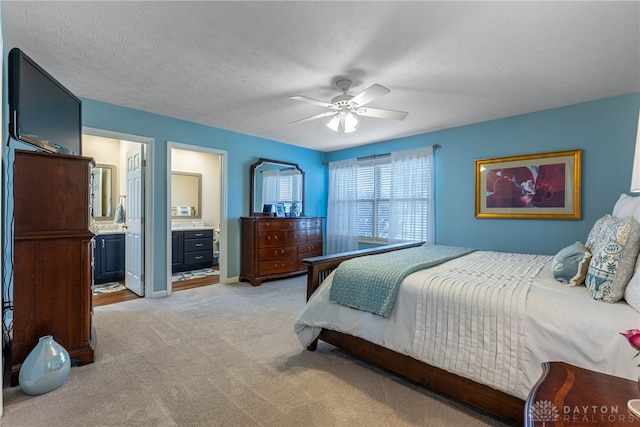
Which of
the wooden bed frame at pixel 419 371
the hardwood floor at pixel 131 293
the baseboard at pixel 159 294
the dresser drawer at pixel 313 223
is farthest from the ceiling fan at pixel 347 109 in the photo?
the hardwood floor at pixel 131 293

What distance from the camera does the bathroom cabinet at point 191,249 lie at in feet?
17.6

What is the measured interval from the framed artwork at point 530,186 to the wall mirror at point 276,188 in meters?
3.03

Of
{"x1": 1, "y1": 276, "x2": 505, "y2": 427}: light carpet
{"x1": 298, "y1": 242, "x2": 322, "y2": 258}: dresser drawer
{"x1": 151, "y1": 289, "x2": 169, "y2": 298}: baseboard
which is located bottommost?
{"x1": 1, "y1": 276, "x2": 505, "y2": 427}: light carpet

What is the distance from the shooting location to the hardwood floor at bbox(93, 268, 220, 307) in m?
3.73

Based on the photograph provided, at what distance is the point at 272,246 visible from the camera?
4.75 m

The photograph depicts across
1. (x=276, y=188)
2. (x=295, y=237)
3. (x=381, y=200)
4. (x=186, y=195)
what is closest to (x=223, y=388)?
(x=295, y=237)

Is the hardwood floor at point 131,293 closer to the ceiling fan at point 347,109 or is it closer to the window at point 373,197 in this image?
the window at point 373,197

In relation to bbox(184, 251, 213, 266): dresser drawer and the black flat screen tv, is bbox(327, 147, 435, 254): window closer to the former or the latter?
bbox(184, 251, 213, 266): dresser drawer

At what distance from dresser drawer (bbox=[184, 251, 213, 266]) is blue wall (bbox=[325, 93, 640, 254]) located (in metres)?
4.14

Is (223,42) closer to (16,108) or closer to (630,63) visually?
(16,108)

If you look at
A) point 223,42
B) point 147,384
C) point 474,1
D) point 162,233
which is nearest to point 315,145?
point 162,233

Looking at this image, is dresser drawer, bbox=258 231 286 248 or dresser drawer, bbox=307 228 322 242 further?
dresser drawer, bbox=307 228 322 242

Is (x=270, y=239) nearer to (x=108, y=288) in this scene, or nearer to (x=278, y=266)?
(x=278, y=266)

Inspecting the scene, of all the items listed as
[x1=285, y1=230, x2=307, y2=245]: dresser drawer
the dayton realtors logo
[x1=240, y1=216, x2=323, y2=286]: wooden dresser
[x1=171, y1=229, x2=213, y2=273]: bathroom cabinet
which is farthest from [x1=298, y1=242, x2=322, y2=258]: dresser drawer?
the dayton realtors logo
